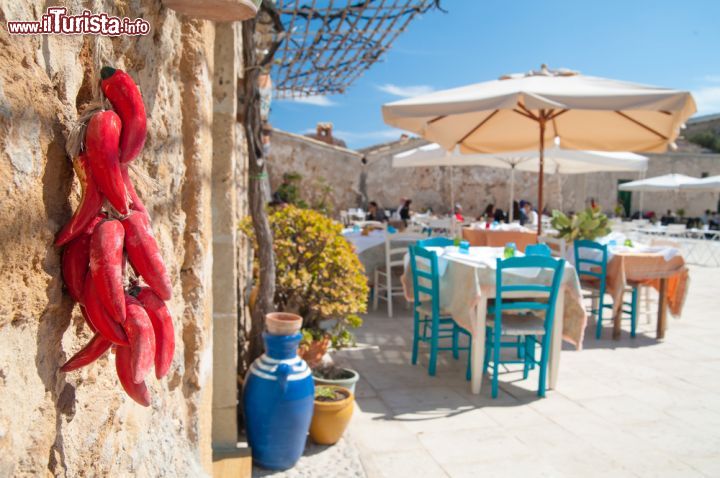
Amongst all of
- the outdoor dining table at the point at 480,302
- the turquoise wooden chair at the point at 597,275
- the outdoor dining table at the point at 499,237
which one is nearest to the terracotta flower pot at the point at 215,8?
the outdoor dining table at the point at 480,302

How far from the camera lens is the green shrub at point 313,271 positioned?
3.18m

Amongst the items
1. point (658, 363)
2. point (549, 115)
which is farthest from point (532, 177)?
point (658, 363)

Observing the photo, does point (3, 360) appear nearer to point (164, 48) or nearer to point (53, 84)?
point (53, 84)

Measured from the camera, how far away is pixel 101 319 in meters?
0.73

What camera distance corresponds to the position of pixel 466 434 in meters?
3.01

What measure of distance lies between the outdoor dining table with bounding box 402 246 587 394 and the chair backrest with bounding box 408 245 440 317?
0.11 meters

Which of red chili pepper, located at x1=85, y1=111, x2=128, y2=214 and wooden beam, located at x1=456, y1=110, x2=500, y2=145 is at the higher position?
wooden beam, located at x1=456, y1=110, x2=500, y2=145

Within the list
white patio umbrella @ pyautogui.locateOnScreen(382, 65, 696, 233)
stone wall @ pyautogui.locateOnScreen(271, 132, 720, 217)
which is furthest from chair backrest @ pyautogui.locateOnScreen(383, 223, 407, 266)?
stone wall @ pyautogui.locateOnScreen(271, 132, 720, 217)

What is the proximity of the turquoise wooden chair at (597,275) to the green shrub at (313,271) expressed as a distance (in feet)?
9.61

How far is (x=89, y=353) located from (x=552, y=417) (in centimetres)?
313

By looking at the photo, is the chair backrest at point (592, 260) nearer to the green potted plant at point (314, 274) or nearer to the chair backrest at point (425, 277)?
the chair backrest at point (425, 277)

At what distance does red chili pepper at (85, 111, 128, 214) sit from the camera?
74cm

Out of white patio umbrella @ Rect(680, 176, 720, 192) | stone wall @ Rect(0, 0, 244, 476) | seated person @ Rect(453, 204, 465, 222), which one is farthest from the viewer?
white patio umbrella @ Rect(680, 176, 720, 192)

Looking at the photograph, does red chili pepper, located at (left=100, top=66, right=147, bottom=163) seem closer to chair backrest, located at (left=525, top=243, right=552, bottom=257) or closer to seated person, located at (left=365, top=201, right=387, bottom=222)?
chair backrest, located at (left=525, top=243, right=552, bottom=257)
